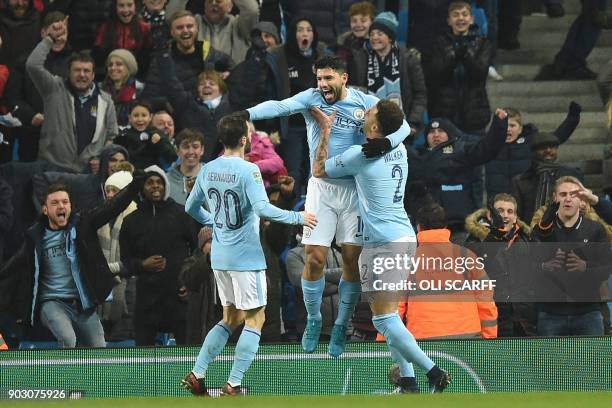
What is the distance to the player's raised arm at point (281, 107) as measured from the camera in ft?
45.5

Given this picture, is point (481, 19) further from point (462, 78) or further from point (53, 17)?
point (53, 17)

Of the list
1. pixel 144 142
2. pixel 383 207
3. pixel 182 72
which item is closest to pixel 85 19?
pixel 182 72

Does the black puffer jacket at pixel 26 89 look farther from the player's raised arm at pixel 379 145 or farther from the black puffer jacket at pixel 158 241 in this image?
the player's raised arm at pixel 379 145

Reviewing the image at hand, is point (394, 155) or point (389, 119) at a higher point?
point (389, 119)

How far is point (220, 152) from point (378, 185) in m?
3.83

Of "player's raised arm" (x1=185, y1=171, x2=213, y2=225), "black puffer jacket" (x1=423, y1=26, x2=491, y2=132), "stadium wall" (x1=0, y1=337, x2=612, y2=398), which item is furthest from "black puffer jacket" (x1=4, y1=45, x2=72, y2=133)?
"player's raised arm" (x1=185, y1=171, x2=213, y2=225)

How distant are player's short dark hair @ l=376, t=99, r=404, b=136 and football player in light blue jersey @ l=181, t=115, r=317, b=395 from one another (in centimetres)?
100

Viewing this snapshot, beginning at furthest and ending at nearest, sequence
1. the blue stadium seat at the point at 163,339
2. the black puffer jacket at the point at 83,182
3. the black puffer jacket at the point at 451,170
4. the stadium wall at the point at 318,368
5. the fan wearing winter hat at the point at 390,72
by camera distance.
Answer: the fan wearing winter hat at the point at 390,72 < the black puffer jacket at the point at 451,170 < the black puffer jacket at the point at 83,182 < the blue stadium seat at the point at 163,339 < the stadium wall at the point at 318,368

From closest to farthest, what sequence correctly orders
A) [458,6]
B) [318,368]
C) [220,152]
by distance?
1. [318,368]
2. [220,152]
3. [458,6]

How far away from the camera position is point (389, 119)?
Answer: 13.9m

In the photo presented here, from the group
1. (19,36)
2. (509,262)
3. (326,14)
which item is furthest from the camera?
(326,14)

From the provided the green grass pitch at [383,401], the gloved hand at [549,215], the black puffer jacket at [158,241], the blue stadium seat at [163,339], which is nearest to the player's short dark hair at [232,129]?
the green grass pitch at [383,401]

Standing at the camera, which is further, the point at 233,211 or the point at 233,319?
the point at 233,319

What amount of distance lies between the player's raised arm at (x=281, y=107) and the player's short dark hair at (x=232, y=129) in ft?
0.27
